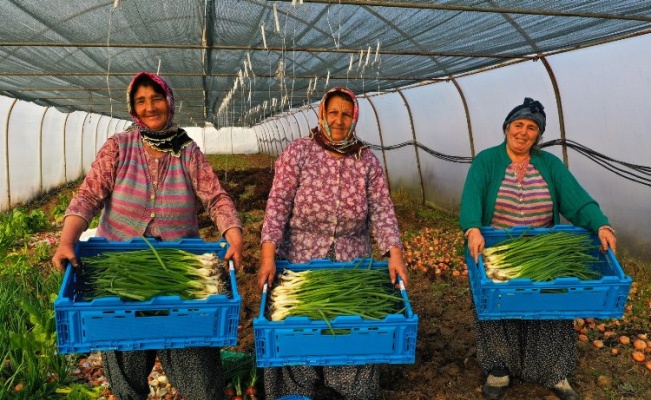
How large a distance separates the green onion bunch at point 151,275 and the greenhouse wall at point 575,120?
4.81 meters

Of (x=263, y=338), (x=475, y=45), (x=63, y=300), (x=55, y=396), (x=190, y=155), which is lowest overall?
(x=55, y=396)

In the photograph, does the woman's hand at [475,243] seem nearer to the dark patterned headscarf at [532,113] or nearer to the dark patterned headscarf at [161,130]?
the dark patterned headscarf at [532,113]

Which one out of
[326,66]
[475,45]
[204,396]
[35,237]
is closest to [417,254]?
[475,45]

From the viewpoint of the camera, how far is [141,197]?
2340mm

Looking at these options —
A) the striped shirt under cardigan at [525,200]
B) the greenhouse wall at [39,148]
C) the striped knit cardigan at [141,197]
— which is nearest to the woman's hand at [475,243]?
the striped shirt under cardigan at [525,200]

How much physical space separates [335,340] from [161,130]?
1.34 meters

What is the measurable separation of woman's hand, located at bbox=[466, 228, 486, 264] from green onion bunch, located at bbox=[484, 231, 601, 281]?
96 mm

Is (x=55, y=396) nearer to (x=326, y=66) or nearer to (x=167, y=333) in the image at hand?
(x=167, y=333)

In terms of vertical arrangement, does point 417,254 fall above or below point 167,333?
below

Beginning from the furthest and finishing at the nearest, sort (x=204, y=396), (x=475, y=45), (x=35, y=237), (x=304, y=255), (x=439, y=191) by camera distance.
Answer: (x=439, y=191), (x=35, y=237), (x=475, y=45), (x=304, y=255), (x=204, y=396)

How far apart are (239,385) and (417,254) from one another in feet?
11.8

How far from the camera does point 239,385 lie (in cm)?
270

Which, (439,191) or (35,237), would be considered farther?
(439,191)

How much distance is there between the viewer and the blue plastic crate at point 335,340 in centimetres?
188
